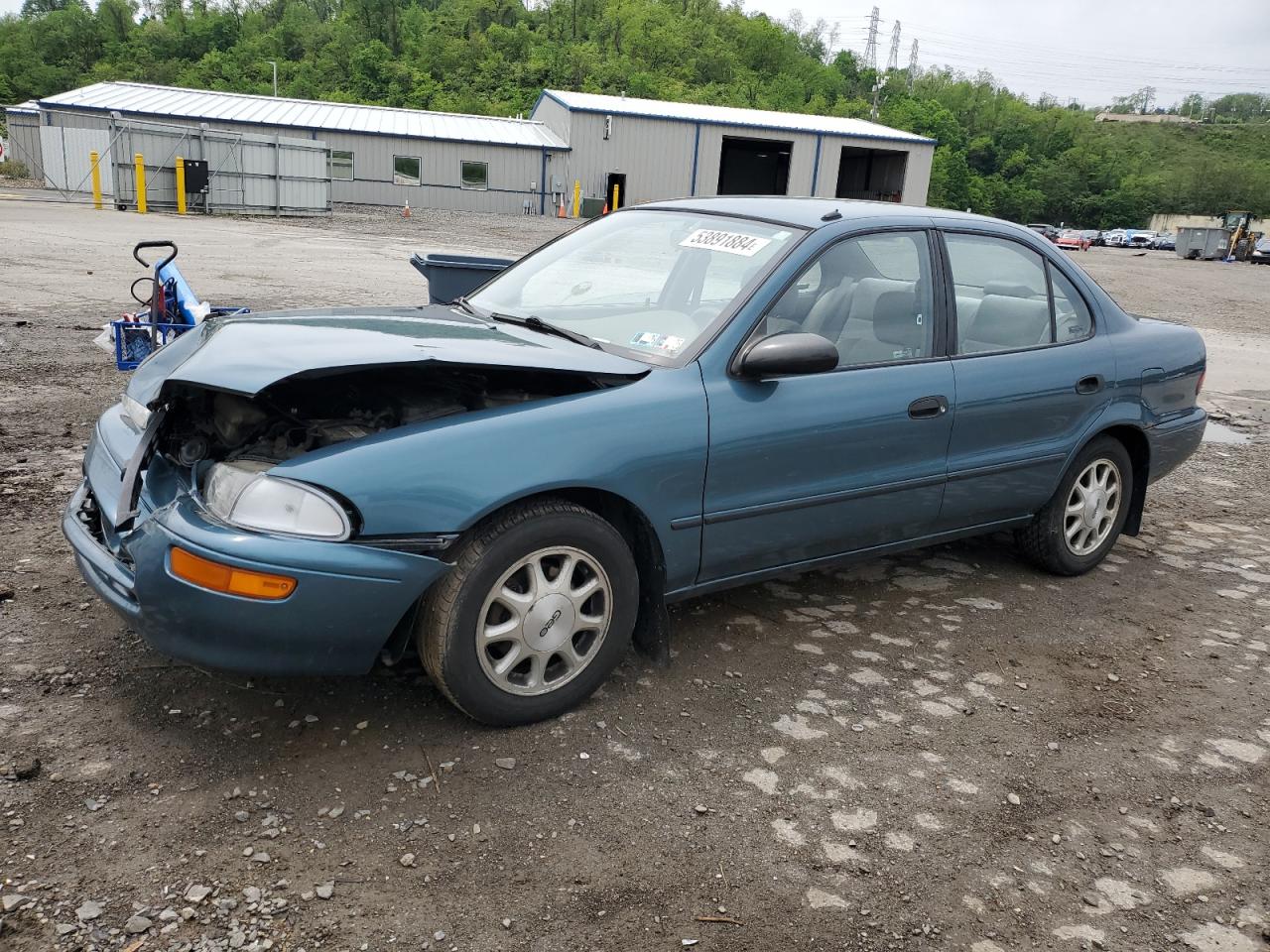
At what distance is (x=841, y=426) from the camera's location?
11.8ft

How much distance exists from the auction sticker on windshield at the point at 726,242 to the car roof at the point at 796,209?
0.45ft

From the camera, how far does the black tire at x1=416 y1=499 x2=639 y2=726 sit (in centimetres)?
284

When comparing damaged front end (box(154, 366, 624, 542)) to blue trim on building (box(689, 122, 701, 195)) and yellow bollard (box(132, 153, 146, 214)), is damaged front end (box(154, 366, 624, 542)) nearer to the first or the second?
yellow bollard (box(132, 153, 146, 214))

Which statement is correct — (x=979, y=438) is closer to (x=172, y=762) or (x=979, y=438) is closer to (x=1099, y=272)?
(x=172, y=762)

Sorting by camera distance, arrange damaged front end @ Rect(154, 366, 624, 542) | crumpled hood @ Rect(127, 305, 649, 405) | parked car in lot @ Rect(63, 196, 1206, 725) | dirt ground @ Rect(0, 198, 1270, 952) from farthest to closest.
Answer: damaged front end @ Rect(154, 366, 624, 542) < crumpled hood @ Rect(127, 305, 649, 405) < parked car in lot @ Rect(63, 196, 1206, 725) < dirt ground @ Rect(0, 198, 1270, 952)

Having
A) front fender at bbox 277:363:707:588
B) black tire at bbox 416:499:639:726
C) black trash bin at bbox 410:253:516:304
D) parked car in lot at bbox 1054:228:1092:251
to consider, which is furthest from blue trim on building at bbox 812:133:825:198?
black tire at bbox 416:499:639:726

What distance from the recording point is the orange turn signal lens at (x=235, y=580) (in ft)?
8.43

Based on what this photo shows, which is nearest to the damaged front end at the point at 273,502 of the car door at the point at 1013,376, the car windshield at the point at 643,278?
the car windshield at the point at 643,278

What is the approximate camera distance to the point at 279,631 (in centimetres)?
264

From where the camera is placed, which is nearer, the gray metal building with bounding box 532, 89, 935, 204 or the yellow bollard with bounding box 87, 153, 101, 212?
the yellow bollard with bounding box 87, 153, 101, 212

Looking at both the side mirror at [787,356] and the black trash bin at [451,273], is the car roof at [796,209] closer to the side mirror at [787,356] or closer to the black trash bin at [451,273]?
the side mirror at [787,356]

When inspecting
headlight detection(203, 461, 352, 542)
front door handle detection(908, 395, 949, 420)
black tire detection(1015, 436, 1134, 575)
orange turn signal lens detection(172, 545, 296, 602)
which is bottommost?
black tire detection(1015, 436, 1134, 575)

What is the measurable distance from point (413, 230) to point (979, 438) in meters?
25.4

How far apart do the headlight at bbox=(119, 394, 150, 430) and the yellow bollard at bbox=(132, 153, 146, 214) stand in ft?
84.3
